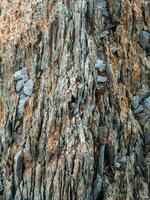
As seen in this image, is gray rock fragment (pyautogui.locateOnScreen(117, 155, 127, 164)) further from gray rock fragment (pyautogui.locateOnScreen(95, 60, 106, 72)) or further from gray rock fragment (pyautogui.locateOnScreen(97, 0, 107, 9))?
gray rock fragment (pyautogui.locateOnScreen(97, 0, 107, 9))

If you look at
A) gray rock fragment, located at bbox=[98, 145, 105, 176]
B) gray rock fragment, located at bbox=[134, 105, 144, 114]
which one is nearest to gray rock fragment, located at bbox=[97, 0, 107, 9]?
gray rock fragment, located at bbox=[134, 105, 144, 114]

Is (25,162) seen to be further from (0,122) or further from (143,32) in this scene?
(143,32)

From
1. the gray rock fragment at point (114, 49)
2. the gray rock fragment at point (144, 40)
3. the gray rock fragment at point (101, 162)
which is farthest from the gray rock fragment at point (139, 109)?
the gray rock fragment at point (144, 40)

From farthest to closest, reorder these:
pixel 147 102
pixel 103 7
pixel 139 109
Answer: pixel 103 7 < pixel 147 102 < pixel 139 109

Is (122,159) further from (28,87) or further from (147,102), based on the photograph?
(28,87)

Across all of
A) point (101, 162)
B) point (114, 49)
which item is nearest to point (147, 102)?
point (114, 49)

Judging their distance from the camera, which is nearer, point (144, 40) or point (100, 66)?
point (100, 66)

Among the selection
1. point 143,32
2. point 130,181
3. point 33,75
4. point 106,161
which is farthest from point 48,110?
point 143,32
